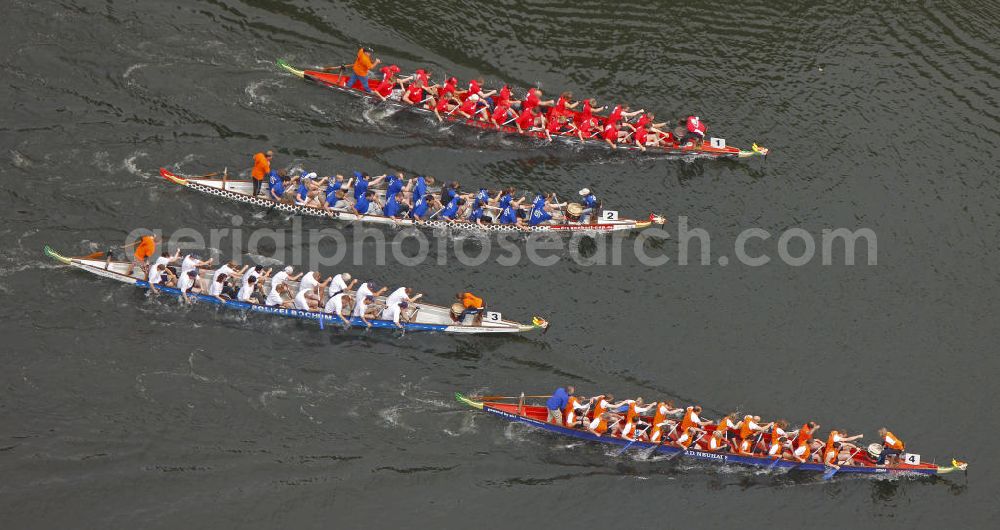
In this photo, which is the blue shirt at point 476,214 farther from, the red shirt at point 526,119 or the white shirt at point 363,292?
the white shirt at point 363,292

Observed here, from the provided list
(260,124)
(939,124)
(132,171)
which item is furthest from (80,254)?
(939,124)

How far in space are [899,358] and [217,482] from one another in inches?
1077

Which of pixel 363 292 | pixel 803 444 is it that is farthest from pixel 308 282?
pixel 803 444

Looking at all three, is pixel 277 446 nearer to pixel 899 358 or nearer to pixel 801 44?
pixel 899 358

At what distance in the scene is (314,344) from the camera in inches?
1706

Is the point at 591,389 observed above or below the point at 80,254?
below

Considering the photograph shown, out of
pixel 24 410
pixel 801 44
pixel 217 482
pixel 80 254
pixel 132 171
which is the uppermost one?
pixel 801 44

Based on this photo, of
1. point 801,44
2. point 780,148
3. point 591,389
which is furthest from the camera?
point 801,44

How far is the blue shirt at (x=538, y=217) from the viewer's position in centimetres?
4681

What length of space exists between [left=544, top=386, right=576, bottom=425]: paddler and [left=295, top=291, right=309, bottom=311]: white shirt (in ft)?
33.9

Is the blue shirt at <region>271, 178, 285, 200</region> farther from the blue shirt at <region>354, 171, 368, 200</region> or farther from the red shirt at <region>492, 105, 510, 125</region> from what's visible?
the red shirt at <region>492, 105, 510, 125</region>

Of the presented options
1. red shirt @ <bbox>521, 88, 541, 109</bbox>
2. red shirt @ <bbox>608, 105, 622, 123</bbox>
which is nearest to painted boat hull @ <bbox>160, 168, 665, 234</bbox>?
red shirt @ <bbox>608, 105, 622, 123</bbox>

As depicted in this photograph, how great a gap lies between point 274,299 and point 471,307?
7841mm

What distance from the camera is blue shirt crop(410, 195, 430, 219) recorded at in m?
46.2
